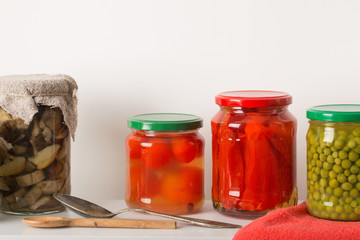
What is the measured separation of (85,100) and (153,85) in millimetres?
156

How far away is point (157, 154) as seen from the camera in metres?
0.98

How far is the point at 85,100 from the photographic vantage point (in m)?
1.20

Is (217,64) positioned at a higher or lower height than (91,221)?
higher

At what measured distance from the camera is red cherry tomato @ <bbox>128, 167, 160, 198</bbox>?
1.00m

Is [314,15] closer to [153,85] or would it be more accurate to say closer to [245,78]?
[245,78]

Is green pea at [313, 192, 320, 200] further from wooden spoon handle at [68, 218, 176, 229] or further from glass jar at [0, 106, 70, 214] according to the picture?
glass jar at [0, 106, 70, 214]

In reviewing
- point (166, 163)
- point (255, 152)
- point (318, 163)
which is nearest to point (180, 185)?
point (166, 163)

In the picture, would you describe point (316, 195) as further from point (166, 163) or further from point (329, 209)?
point (166, 163)

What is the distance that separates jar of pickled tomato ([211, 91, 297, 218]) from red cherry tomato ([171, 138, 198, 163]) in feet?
0.16

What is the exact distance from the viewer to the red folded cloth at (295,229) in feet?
2.68

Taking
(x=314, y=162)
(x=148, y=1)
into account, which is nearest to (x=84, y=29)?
(x=148, y=1)

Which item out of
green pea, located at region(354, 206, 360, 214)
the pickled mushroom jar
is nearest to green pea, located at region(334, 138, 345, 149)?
green pea, located at region(354, 206, 360, 214)

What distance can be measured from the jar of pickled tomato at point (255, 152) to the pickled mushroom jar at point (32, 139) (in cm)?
29

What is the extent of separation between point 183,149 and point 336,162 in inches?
10.7
